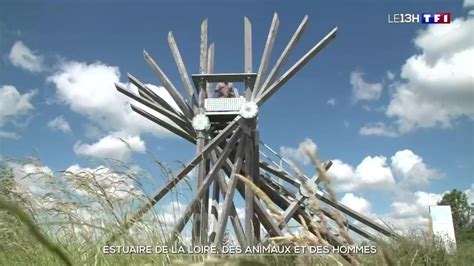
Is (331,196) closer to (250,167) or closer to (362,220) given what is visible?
(250,167)

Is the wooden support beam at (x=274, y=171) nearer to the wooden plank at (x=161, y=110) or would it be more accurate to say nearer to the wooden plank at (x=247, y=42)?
the wooden plank at (x=161, y=110)

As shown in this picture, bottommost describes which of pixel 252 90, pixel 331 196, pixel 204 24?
pixel 331 196

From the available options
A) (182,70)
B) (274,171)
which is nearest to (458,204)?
(274,171)

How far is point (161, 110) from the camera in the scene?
397 inches

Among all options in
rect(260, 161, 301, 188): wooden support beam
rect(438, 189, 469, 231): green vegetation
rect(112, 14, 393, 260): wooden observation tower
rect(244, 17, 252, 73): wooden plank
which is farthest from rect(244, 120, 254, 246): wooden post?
rect(438, 189, 469, 231): green vegetation

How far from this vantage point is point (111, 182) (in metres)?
2.89

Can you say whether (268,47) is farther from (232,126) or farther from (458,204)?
(458,204)

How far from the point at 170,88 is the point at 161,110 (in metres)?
0.56

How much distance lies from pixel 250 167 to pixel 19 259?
6.38 meters

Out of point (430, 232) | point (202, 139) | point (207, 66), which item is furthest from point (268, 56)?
point (430, 232)

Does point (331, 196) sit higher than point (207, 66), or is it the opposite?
point (207, 66)

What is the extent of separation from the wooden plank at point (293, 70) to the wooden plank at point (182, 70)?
4.82 ft

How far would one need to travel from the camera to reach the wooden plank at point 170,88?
967 centimetres

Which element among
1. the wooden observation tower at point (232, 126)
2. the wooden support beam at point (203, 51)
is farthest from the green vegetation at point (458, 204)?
the wooden support beam at point (203, 51)
